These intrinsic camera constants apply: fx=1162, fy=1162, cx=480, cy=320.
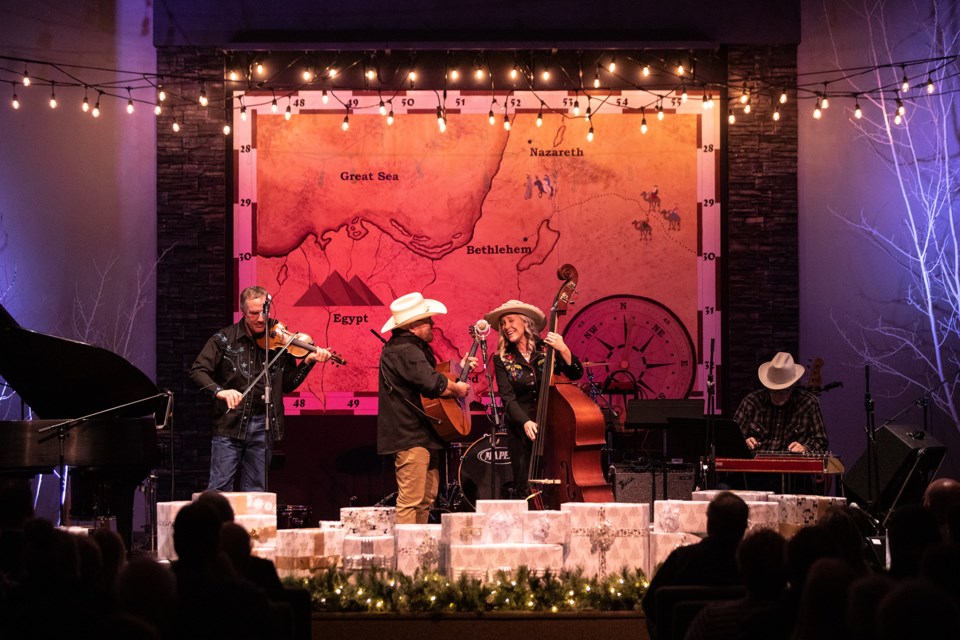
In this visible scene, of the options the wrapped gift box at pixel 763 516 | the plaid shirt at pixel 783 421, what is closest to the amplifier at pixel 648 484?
the plaid shirt at pixel 783 421

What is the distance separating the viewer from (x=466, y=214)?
34.1 ft

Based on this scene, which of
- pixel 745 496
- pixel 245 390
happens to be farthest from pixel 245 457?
pixel 745 496

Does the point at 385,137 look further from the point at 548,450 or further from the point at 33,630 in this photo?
the point at 33,630

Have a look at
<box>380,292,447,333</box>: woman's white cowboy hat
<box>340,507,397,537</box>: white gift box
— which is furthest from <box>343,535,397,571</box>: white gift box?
<box>380,292,447,333</box>: woman's white cowboy hat

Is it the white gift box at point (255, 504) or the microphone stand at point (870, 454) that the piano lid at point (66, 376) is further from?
the microphone stand at point (870, 454)

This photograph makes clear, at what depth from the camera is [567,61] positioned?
10422 millimetres

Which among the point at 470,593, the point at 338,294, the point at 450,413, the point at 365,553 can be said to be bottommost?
the point at 470,593

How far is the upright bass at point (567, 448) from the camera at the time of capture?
745 cm

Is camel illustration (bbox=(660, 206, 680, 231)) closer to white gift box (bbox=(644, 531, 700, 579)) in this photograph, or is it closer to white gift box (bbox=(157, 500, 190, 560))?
white gift box (bbox=(644, 531, 700, 579))

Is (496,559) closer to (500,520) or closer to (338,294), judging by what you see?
(500,520)

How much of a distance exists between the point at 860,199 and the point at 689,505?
17.8 ft

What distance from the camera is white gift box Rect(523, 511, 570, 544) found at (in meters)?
5.66

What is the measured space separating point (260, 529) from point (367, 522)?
0.53 m

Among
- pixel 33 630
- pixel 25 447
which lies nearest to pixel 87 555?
pixel 33 630
